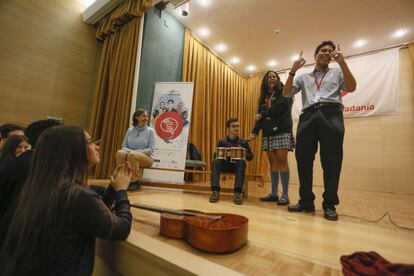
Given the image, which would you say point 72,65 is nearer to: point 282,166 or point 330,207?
point 282,166

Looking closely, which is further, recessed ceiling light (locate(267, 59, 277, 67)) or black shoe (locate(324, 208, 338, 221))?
recessed ceiling light (locate(267, 59, 277, 67))

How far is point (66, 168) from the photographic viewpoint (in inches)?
31.2

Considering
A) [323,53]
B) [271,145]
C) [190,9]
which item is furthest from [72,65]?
[323,53]

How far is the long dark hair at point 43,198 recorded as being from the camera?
70cm

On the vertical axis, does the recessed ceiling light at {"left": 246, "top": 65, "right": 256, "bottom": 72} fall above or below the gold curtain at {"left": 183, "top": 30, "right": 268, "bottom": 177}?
above

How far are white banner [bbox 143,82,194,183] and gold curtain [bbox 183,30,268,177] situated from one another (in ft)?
2.70

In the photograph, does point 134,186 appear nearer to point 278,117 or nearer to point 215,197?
point 215,197

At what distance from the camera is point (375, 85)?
440cm

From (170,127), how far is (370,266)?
3.04 metres

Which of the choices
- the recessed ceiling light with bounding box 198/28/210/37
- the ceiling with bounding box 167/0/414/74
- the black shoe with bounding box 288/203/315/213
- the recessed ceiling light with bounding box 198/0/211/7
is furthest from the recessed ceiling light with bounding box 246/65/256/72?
the black shoe with bounding box 288/203/315/213

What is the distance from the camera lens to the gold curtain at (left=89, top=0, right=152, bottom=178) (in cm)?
348

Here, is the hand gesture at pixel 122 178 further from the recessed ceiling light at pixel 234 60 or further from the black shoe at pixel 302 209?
the recessed ceiling light at pixel 234 60

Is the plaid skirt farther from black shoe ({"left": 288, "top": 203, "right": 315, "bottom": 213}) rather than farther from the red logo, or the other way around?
the red logo

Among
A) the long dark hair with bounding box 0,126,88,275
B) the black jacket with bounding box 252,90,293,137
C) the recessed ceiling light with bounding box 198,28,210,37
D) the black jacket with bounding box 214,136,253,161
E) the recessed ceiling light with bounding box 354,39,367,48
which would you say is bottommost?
the long dark hair with bounding box 0,126,88,275
